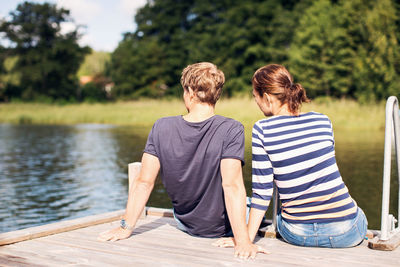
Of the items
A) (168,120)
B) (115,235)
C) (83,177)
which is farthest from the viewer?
(83,177)

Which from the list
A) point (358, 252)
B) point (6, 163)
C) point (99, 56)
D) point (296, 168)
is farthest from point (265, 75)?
point (99, 56)

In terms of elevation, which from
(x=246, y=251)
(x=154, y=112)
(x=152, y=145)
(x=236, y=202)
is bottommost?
(x=154, y=112)

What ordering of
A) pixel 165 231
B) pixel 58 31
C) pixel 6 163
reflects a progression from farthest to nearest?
pixel 58 31
pixel 6 163
pixel 165 231

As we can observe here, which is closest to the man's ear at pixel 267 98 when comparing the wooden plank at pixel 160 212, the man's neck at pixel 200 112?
the man's neck at pixel 200 112

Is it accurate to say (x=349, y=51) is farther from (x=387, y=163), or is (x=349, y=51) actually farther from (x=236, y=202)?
(x=236, y=202)

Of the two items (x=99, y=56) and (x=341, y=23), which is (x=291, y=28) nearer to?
(x=341, y=23)

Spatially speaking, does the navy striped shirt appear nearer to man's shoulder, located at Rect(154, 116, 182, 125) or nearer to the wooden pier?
the wooden pier

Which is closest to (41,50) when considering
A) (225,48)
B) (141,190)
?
(225,48)

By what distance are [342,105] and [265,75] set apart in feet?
69.3

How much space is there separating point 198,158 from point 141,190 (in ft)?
1.57

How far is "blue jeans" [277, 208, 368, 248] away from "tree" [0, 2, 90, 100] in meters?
50.3

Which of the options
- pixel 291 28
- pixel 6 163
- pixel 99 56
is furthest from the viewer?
pixel 99 56

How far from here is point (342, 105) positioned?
2305cm

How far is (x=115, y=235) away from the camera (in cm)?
339
